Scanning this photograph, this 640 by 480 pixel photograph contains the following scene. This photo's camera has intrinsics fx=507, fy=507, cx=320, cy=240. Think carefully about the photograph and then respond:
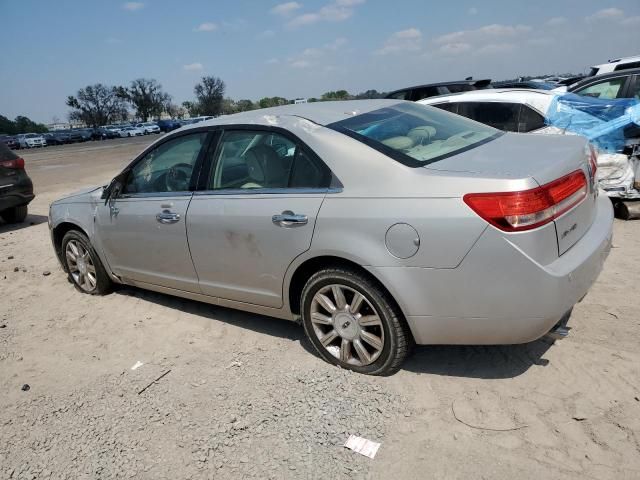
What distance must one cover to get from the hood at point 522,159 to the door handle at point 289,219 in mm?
810

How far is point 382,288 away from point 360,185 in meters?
0.60

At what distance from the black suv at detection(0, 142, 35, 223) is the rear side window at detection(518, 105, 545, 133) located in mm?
8243

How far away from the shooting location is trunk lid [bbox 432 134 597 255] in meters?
2.60

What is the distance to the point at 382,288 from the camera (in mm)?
2875

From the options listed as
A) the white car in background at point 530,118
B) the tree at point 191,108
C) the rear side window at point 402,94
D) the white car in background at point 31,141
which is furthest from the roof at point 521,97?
the tree at point 191,108

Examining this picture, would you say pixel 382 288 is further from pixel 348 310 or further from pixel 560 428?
pixel 560 428

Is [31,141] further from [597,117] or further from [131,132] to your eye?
[597,117]

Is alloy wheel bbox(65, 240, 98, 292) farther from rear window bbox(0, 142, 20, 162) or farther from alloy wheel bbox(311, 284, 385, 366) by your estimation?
rear window bbox(0, 142, 20, 162)

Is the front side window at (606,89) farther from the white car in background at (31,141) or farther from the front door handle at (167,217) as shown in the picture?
the white car in background at (31,141)

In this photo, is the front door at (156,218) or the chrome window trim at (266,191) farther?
the front door at (156,218)

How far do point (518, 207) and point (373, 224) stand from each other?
0.74 meters

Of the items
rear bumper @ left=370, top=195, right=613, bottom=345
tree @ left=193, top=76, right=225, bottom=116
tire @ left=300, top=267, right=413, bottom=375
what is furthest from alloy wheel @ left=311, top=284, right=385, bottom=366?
tree @ left=193, top=76, right=225, bottom=116

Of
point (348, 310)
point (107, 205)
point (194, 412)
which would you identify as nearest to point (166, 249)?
point (107, 205)

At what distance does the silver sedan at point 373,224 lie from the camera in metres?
2.52
